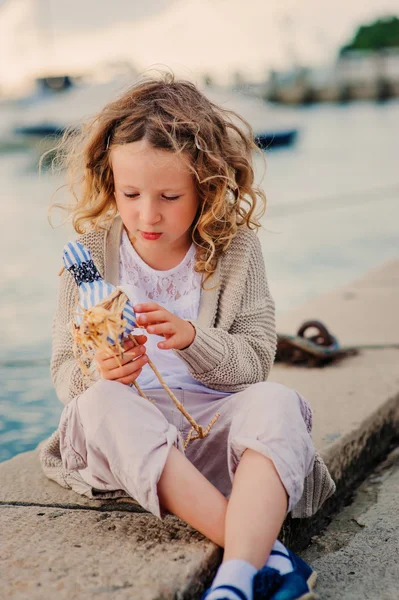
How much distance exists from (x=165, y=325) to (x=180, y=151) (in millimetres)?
459

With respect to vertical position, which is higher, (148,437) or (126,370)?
(126,370)

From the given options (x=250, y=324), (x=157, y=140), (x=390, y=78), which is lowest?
(x=390, y=78)

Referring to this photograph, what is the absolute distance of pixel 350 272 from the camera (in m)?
5.40

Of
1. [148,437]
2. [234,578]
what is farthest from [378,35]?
[234,578]

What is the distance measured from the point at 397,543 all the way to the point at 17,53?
2261 cm

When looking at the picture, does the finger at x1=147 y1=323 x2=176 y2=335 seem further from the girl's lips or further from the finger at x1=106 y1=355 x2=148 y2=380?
the girl's lips

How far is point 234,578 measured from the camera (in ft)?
4.71

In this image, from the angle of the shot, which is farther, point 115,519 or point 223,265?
point 223,265

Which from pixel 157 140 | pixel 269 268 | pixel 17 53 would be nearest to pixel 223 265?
pixel 157 140

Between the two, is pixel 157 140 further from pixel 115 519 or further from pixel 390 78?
pixel 390 78

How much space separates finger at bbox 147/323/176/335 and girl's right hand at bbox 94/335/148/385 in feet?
0.10

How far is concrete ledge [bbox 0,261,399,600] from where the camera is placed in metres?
1.48

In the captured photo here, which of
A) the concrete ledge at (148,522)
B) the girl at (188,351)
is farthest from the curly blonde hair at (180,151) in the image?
the concrete ledge at (148,522)

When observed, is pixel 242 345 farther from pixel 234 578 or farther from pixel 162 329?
pixel 234 578
